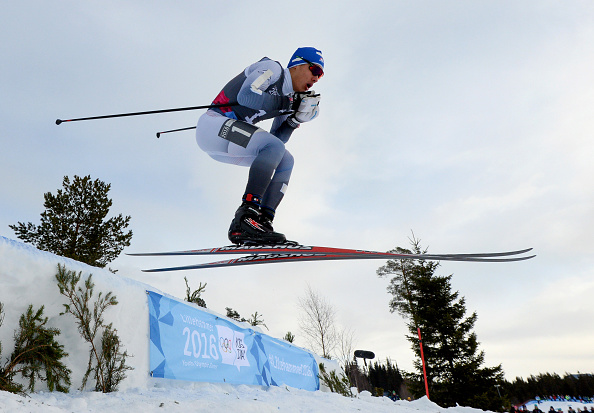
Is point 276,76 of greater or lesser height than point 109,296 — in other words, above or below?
above

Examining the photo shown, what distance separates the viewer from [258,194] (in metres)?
3.13

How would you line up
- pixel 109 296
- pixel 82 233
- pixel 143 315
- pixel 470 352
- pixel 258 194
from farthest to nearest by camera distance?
1. pixel 470 352
2. pixel 82 233
3. pixel 143 315
4. pixel 109 296
5. pixel 258 194

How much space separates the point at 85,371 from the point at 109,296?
1037 millimetres

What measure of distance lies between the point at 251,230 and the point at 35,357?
319 cm

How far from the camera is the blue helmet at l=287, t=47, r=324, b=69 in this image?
3.33m

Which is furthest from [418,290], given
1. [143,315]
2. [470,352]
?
[143,315]

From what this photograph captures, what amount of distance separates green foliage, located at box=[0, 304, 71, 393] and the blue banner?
1575mm

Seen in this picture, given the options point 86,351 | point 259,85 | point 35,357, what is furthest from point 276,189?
point 86,351

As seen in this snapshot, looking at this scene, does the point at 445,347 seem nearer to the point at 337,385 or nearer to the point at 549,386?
the point at 337,385

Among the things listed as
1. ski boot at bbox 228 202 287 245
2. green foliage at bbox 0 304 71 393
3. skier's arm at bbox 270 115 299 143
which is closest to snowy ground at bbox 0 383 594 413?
green foliage at bbox 0 304 71 393

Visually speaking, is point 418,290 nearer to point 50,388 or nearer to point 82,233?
point 82,233

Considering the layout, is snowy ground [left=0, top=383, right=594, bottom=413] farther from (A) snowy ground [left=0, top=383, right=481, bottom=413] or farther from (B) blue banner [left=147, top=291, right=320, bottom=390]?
(B) blue banner [left=147, top=291, right=320, bottom=390]

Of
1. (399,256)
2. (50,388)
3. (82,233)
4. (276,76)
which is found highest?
(82,233)

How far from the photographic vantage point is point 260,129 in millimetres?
3246
